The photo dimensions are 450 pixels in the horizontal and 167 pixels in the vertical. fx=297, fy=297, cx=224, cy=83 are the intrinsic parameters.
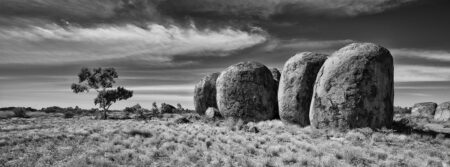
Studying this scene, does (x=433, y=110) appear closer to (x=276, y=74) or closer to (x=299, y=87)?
(x=276, y=74)

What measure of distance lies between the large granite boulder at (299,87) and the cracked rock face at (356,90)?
2.16m

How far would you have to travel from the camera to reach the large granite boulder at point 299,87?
20.8 m

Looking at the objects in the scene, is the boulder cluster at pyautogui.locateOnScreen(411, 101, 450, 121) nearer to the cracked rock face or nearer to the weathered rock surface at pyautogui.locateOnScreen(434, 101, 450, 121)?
the weathered rock surface at pyautogui.locateOnScreen(434, 101, 450, 121)

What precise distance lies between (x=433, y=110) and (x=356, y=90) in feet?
109

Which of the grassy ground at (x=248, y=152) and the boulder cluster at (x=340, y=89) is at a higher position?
the boulder cluster at (x=340, y=89)

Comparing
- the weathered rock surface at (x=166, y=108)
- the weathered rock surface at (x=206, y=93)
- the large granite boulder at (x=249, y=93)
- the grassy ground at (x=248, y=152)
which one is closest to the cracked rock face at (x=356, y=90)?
the grassy ground at (x=248, y=152)

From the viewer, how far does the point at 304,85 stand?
20.8 meters

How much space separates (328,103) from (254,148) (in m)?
7.16

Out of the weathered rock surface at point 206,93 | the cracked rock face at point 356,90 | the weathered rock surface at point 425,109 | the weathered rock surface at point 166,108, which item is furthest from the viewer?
the weathered rock surface at point 166,108

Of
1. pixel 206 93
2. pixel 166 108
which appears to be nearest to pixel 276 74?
pixel 206 93

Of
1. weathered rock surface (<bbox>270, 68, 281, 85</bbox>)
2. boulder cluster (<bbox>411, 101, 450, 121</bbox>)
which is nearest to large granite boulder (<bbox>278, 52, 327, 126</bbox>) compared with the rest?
weathered rock surface (<bbox>270, 68, 281, 85</bbox>)

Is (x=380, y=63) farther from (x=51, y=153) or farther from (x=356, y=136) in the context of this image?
(x=51, y=153)

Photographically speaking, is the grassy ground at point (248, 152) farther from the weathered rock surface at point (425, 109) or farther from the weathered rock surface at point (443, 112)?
the weathered rock surface at point (425, 109)

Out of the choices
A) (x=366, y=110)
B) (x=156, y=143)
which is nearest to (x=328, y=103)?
(x=366, y=110)
